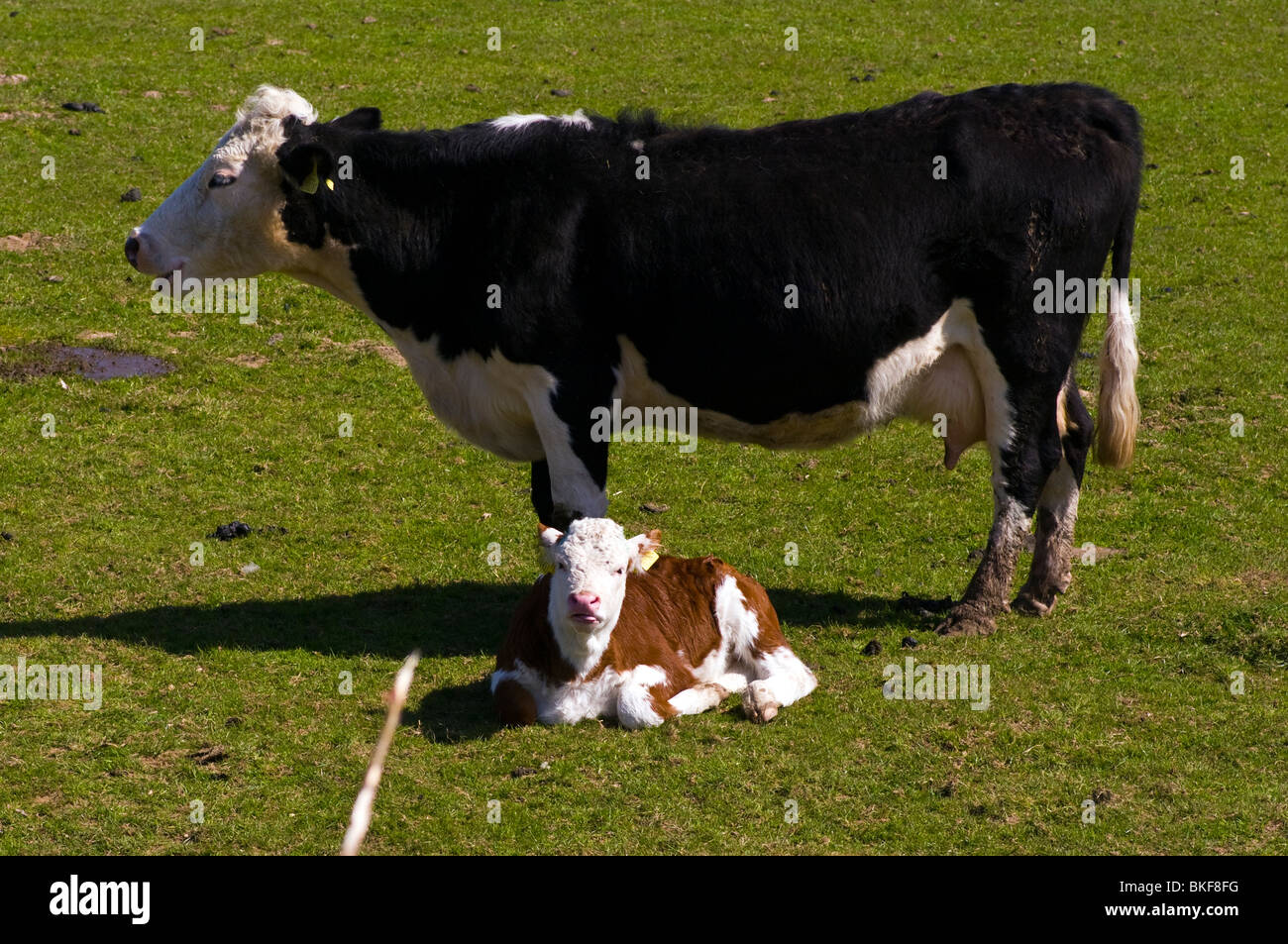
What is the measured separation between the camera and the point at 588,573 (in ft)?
31.7

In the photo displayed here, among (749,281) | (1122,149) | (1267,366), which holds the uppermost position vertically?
(1122,149)

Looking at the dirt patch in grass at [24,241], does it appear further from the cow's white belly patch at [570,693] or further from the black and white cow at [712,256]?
the cow's white belly patch at [570,693]

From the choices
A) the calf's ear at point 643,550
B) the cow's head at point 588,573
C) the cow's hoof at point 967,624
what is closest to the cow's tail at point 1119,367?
the cow's hoof at point 967,624

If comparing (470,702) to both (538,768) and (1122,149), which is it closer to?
(538,768)

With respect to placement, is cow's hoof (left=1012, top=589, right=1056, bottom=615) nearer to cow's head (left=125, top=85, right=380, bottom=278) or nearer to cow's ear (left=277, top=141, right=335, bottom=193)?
cow's head (left=125, top=85, right=380, bottom=278)

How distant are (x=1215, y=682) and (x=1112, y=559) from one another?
85.5 inches

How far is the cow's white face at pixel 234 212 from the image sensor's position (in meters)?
11.2

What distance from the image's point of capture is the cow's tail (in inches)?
459

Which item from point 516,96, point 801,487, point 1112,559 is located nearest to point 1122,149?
point 1112,559

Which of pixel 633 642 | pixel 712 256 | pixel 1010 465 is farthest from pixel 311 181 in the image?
pixel 1010 465

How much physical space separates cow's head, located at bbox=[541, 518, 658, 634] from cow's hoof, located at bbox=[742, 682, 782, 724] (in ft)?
3.01

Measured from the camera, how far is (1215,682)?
10734 millimetres

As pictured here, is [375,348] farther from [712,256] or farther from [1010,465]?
[1010,465]

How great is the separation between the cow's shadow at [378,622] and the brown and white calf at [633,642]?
724 mm
